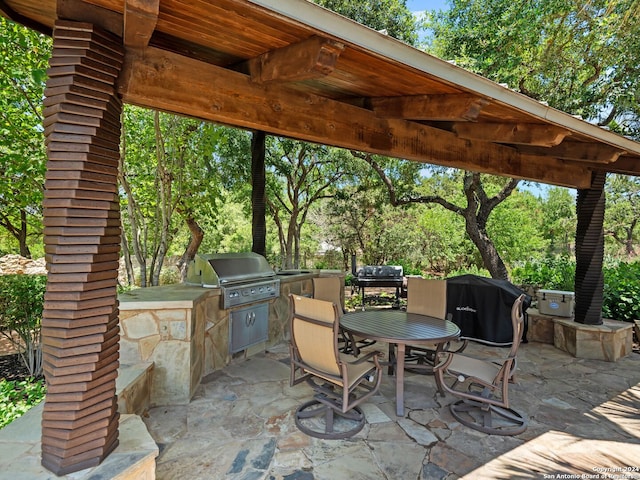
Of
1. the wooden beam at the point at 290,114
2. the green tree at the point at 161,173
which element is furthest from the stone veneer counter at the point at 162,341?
the green tree at the point at 161,173

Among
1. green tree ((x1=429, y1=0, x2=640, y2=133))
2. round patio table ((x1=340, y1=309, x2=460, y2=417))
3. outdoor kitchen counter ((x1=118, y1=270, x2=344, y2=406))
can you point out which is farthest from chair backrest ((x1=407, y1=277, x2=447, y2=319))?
green tree ((x1=429, y1=0, x2=640, y2=133))

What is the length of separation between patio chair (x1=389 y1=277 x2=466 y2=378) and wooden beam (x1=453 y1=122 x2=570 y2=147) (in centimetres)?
145

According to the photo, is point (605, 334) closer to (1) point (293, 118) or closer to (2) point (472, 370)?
(2) point (472, 370)

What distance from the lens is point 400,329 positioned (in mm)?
2988

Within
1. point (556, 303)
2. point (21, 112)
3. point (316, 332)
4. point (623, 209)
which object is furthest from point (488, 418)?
point (623, 209)

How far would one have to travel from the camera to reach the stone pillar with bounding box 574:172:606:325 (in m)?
4.24

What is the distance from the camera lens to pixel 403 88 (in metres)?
2.44

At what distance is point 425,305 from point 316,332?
1730 mm

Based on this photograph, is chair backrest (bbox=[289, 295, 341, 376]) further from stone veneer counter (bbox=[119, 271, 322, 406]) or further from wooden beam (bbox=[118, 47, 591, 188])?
wooden beam (bbox=[118, 47, 591, 188])

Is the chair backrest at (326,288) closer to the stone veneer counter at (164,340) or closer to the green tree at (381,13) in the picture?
the stone veneer counter at (164,340)

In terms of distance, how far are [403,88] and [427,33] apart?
6208 mm

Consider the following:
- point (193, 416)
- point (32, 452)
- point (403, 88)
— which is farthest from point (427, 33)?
point (32, 452)

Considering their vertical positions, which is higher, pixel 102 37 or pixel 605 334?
pixel 102 37

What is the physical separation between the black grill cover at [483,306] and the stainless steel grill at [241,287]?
→ 2.31 m
